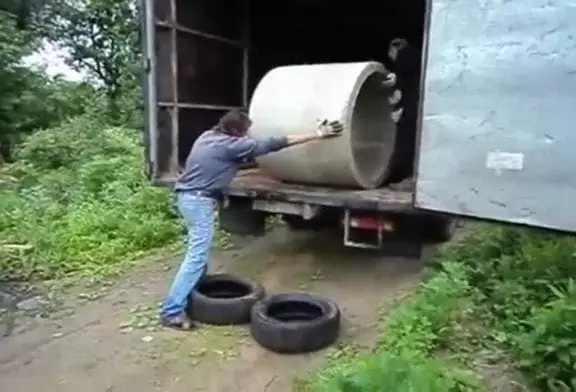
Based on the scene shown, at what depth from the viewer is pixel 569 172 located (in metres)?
4.21

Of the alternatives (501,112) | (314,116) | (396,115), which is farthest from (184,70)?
A: (501,112)

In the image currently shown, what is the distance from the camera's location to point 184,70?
21.3ft

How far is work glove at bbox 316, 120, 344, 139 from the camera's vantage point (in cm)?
553

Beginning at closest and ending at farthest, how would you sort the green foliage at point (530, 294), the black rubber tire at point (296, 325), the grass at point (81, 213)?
the green foliage at point (530, 294) → the black rubber tire at point (296, 325) → the grass at point (81, 213)

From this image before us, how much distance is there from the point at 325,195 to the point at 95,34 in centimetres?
1633

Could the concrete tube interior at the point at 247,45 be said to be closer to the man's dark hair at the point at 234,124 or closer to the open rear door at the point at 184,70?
the open rear door at the point at 184,70

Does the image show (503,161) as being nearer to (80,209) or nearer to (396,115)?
(396,115)

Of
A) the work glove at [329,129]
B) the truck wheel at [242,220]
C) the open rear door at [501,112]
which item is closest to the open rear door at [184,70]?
the truck wheel at [242,220]

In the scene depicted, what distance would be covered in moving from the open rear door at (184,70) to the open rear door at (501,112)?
2.51 metres

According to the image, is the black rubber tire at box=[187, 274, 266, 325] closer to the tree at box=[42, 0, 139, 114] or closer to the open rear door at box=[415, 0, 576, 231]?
the open rear door at box=[415, 0, 576, 231]

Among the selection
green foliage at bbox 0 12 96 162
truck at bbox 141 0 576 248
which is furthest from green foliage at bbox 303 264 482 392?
green foliage at bbox 0 12 96 162

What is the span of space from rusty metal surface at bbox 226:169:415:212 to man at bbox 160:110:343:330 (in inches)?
24.2

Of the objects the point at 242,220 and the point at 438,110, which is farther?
the point at 242,220

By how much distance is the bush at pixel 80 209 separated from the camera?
6.96 m
